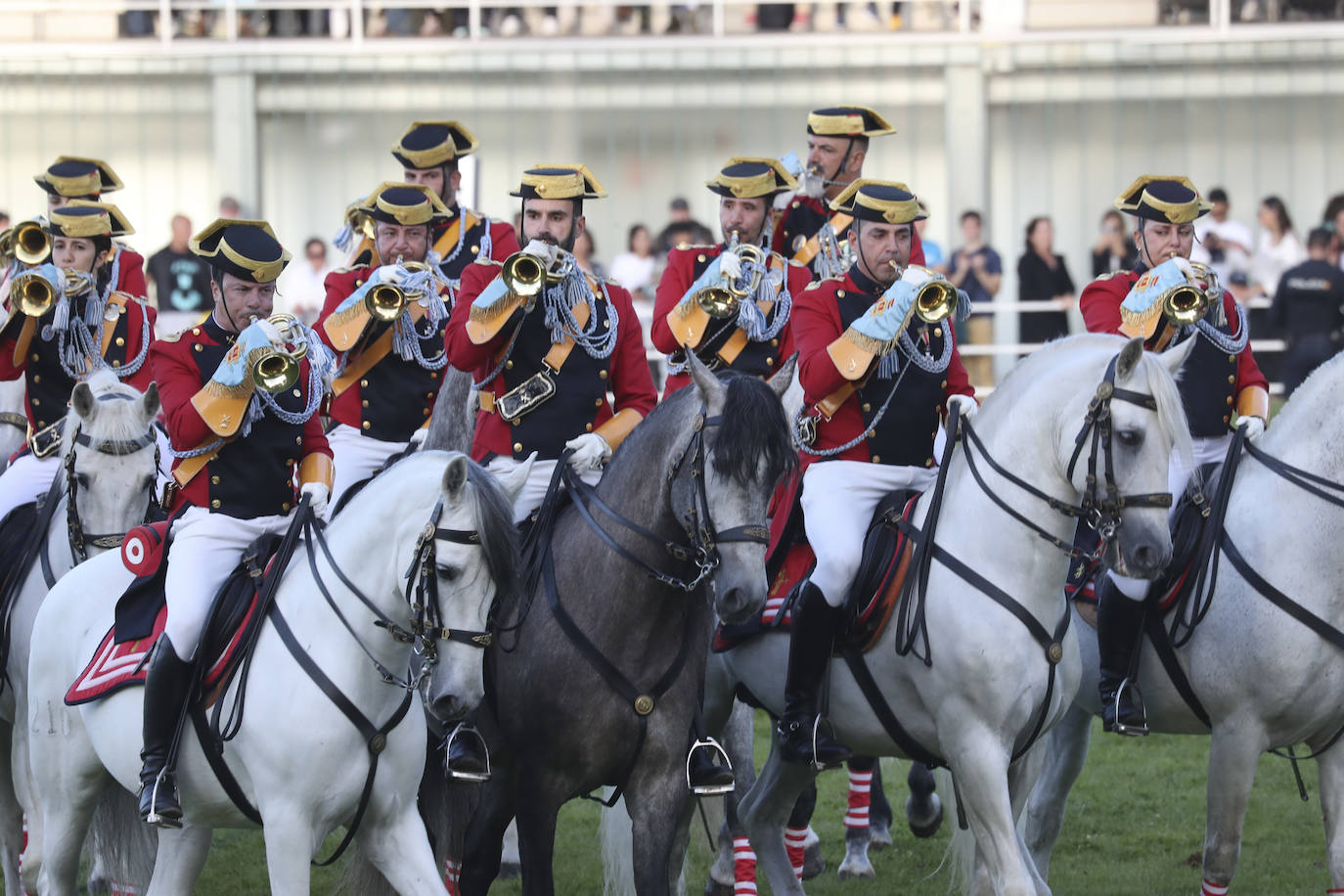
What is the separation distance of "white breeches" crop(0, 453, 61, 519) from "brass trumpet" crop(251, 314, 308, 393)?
295 cm

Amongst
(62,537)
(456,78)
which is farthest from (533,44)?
(62,537)

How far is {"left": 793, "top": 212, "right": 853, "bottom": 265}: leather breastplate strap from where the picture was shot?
10.8 meters

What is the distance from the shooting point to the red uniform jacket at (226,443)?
8.06m

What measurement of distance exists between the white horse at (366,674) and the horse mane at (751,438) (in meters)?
0.82

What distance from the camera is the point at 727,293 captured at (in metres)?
9.27

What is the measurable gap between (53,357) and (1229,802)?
6.36 meters

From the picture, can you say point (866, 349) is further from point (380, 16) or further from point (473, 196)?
point (380, 16)

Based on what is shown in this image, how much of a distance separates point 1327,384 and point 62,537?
6018mm

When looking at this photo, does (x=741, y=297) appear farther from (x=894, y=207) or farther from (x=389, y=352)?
(x=389, y=352)

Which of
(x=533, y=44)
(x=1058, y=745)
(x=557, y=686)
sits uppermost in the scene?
(x=533, y=44)

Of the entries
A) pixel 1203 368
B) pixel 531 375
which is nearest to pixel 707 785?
pixel 531 375

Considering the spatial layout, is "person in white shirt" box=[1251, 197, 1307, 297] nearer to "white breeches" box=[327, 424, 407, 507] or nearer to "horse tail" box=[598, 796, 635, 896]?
"white breeches" box=[327, 424, 407, 507]

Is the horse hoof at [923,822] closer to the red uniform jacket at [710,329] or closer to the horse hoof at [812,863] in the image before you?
the horse hoof at [812,863]

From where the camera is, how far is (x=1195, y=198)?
9562mm
